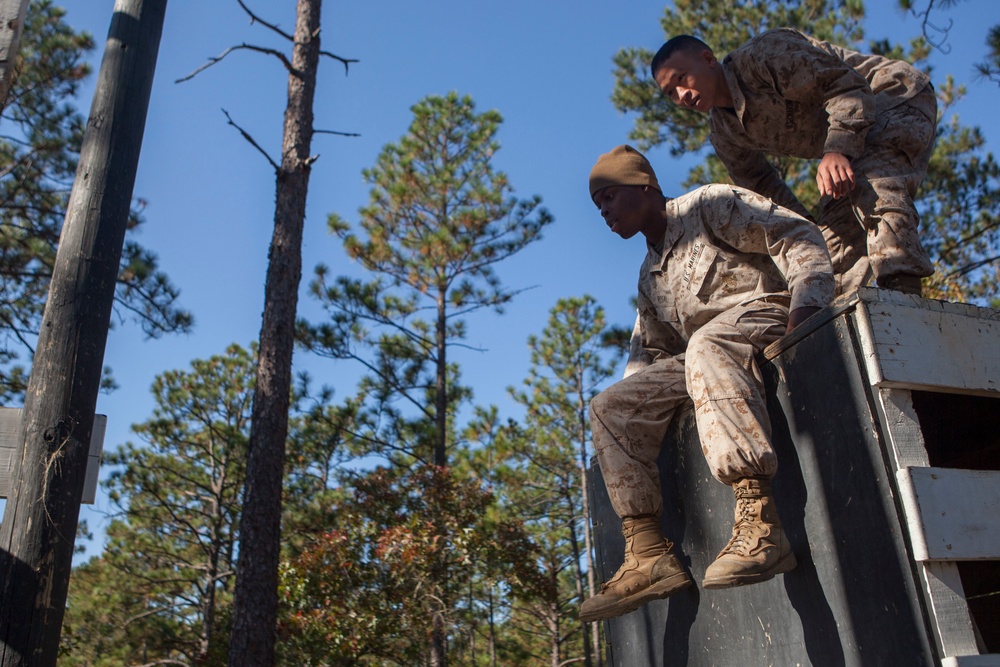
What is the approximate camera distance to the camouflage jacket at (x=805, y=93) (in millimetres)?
2561

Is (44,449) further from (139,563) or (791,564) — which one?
(139,563)

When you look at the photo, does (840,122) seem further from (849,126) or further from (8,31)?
(8,31)

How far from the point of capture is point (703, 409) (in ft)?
6.79

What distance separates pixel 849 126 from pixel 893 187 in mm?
235

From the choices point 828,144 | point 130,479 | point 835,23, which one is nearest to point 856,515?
point 828,144

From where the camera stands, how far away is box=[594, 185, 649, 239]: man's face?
2.72m

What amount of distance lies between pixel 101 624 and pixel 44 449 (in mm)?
13496

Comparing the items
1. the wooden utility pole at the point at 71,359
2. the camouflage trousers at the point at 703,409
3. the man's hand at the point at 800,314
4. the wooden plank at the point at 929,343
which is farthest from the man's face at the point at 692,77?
the wooden utility pole at the point at 71,359

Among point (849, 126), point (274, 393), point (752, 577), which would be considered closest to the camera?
point (752, 577)

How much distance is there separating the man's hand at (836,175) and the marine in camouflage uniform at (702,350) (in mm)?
154

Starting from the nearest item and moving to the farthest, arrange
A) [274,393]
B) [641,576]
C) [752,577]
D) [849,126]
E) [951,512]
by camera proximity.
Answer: [951,512]
[752,577]
[641,576]
[849,126]
[274,393]

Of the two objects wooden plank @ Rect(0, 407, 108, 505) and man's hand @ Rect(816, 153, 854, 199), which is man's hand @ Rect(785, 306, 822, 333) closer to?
man's hand @ Rect(816, 153, 854, 199)

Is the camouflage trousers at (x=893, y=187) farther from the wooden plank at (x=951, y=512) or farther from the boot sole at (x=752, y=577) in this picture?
the boot sole at (x=752, y=577)

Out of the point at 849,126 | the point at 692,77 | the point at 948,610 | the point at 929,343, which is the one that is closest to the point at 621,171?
the point at 692,77
